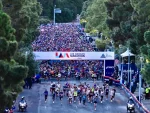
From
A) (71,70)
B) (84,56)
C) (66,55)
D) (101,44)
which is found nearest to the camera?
(66,55)

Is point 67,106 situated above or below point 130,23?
below

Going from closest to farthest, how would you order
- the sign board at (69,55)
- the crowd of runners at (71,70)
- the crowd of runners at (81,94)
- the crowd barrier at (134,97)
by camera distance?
the crowd barrier at (134,97) → the crowd of runners at (81,94) → the crowd of runners at (71,70) → the sign board at (69,55)

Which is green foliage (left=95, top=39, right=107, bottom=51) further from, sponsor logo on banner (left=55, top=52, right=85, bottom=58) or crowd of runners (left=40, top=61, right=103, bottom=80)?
sponsor logo on banner (left=55, top=52, right=85, bottom=58)

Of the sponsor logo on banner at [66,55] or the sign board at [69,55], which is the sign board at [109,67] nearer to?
the sign board at [69,55]

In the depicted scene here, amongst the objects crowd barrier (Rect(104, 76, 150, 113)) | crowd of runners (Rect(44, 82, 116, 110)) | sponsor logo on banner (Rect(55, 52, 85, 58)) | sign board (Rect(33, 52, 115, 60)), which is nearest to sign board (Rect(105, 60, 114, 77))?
sign board (Rect(33, 52, 115, 60))

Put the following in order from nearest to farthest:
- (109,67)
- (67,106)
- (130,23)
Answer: (67,106), (130,23), (109,67)

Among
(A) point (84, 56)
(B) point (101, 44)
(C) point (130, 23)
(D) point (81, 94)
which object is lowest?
(D) point (81, 94)

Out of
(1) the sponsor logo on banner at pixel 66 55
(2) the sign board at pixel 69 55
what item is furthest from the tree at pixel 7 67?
(1) the sponsor logo on banner at pixel 66 55

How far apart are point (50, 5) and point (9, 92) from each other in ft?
472

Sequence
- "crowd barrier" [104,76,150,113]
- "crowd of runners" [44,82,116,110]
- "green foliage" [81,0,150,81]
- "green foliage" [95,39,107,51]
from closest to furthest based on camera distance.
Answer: "crowd barrier" [104,76,150,113]
"crowd of runners" [44,82,116,110]
"green foliage" [81,0,150,81]
"green foliage" [95,39,107,51]

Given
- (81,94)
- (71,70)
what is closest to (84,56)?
Result: (71,70)

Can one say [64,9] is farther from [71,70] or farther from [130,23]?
[130,23]

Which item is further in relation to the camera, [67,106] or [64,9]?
[64,9]

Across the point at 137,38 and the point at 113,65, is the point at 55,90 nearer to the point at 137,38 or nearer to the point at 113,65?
the point at 137,38
